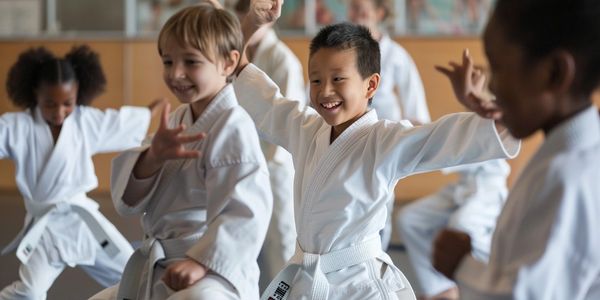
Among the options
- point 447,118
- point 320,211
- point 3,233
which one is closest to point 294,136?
point 320,211

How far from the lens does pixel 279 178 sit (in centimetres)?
491

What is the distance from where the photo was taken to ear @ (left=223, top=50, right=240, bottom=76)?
268 cm

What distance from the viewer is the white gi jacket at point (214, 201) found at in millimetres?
2408

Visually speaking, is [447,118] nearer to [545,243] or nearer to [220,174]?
[220,174]

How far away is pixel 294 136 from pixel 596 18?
1.47m

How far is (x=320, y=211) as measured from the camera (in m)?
2.67

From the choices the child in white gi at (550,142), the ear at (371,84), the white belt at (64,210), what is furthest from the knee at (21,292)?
the child in white gi at (550,142)

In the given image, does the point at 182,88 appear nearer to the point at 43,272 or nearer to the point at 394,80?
the point at 43,272

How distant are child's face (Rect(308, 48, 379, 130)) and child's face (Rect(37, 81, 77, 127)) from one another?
1683 millimetres

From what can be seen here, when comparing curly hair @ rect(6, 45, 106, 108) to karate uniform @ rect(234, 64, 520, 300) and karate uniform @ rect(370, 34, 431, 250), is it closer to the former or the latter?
karate uniform @ rect(234, 64, 520, 300)

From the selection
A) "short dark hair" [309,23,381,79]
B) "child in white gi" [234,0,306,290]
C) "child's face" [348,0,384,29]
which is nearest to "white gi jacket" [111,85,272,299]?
"short dark hair" [309,23,381,79]

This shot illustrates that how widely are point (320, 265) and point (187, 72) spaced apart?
0.70 m

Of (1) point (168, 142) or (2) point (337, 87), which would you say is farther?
(2) point (337, 87)

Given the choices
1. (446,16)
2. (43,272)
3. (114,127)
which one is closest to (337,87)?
(43,272)
